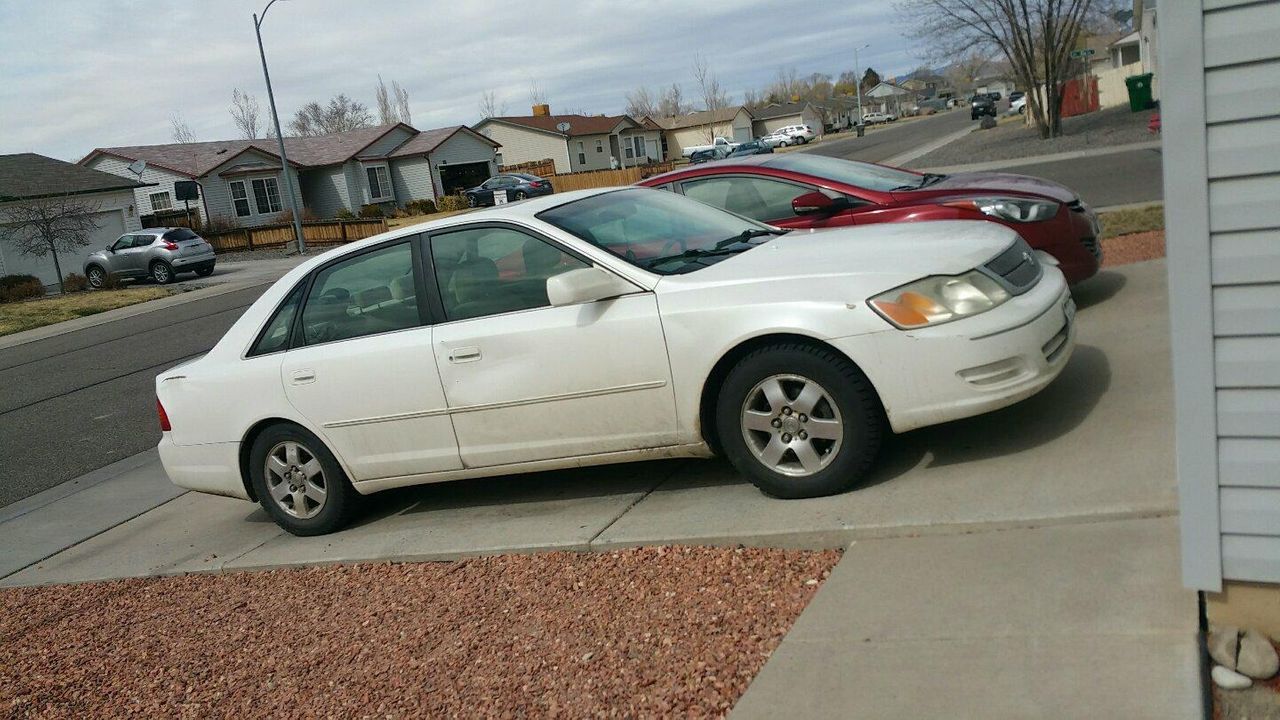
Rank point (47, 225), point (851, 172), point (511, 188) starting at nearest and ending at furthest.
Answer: point (851, 172) → point (47, 225) → point (511, 188)

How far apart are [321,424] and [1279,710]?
4.67 m

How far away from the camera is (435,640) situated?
4477 millimetres

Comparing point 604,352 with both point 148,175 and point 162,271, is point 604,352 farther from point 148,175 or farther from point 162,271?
point 148,175

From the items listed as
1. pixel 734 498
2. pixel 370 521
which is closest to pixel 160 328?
pixel 370 521

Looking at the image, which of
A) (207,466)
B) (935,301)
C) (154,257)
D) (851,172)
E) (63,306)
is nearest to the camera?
(935,301)

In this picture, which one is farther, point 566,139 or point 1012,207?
point 566,139

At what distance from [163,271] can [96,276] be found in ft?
9.12

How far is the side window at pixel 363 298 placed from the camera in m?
5.81

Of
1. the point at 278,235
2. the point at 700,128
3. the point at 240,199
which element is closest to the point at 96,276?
the point at 278,235

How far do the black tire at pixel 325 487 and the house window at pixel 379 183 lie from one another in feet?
170

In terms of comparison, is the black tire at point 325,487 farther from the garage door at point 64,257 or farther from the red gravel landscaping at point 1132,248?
the garage door at point 64,257

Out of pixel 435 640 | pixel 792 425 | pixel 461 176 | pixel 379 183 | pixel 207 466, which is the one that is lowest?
pixel 435 640

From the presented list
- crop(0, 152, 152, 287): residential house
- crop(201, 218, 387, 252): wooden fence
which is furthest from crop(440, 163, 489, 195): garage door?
crop(0, 152, 152, 287): residential house

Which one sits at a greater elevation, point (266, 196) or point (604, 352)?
point (266, 196)
